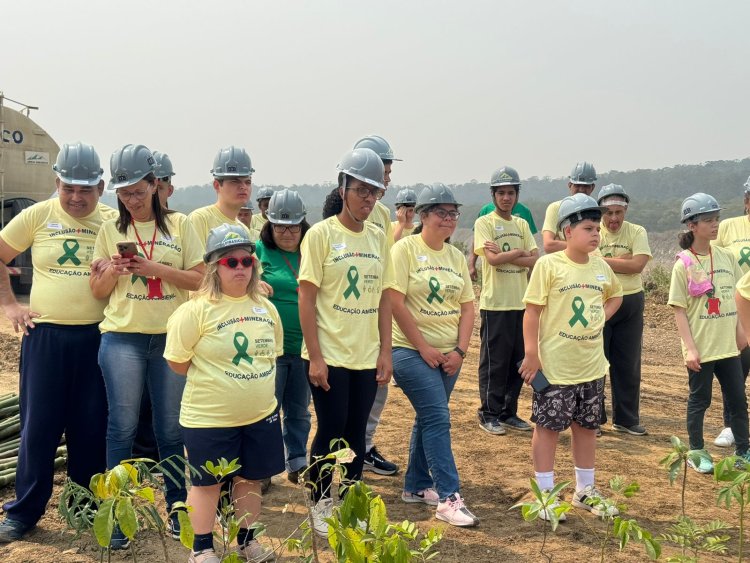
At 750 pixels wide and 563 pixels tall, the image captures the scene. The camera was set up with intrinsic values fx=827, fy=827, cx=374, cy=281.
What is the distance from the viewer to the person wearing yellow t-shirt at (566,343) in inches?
191

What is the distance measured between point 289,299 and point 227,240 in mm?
1287

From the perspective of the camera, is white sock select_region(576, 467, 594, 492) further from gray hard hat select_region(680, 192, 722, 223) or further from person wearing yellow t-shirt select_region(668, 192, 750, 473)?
gray hard hat select_region(680, 192, 722, 223)

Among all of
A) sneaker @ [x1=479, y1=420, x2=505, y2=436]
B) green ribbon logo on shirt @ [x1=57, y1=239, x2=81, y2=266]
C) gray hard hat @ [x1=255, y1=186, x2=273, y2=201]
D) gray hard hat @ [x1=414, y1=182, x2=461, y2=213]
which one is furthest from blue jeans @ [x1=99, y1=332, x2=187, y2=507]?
gray hard hat @ [x1=255, y1=186, x2=273, y2=201]

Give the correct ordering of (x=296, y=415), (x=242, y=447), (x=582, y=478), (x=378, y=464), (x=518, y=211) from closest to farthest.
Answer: (x=242, y=447) → (x=582, y=478) → (x=296, y=415) → (x=378, y=464) → (x=518, y=211)

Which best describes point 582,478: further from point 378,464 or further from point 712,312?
point 712,312

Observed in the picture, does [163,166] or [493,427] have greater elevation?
[163,166]

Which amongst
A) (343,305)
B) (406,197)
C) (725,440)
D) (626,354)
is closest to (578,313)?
(343,305)

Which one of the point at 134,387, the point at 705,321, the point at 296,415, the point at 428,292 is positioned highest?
the point at 428,292

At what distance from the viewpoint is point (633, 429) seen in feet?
22.6

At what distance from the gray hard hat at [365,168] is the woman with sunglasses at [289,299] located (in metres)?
0.88

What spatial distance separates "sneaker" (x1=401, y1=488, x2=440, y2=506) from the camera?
5066 mm

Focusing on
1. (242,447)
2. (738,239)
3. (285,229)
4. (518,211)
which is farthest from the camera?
(518,211)

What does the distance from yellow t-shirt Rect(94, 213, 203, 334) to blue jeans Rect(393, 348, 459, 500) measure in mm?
1332

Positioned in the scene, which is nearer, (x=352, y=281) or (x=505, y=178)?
(x=352, y=281)
